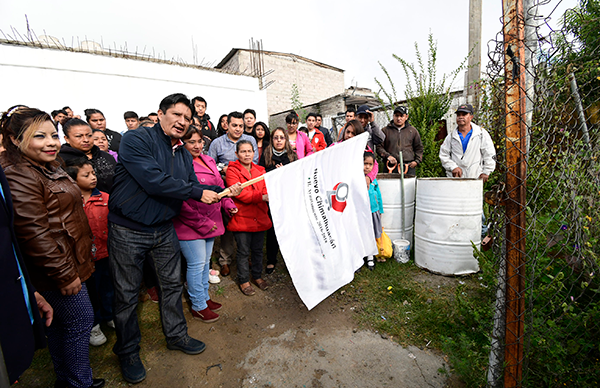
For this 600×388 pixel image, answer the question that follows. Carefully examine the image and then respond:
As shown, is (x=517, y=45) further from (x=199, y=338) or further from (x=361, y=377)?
(x=199, y=338)

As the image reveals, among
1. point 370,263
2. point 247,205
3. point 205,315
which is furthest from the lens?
point 370,263

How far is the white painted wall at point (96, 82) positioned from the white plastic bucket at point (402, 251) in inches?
371

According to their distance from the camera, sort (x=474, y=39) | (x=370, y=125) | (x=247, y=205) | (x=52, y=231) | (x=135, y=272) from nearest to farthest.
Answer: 1. (x=52, y=231)
2. (x=135, y=272)
3. (x=247, y=205)
4. (x=370, y=125)
5. (x=474, y=39)

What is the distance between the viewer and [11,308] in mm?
1164

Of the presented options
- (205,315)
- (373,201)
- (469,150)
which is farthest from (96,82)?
(469,150)

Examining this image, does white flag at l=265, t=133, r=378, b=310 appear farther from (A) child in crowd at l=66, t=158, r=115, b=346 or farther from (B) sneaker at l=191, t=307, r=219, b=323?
(A) child in crowd at l=66, t=158, r=115, b=346

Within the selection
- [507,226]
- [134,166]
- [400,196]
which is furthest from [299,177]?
[400,196]

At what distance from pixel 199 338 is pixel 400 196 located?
10.6 ft

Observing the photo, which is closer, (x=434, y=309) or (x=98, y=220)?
(x=98, y=220)

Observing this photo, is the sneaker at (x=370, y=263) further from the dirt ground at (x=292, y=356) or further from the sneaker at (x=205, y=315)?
the sneaker at (x=205, y=315)

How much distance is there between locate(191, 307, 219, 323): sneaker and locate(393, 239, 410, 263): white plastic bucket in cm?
261

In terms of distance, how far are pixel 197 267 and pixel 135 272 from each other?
0.76 meters

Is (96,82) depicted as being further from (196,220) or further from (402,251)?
(402,251)

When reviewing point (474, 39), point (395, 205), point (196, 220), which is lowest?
point (395, 205)
